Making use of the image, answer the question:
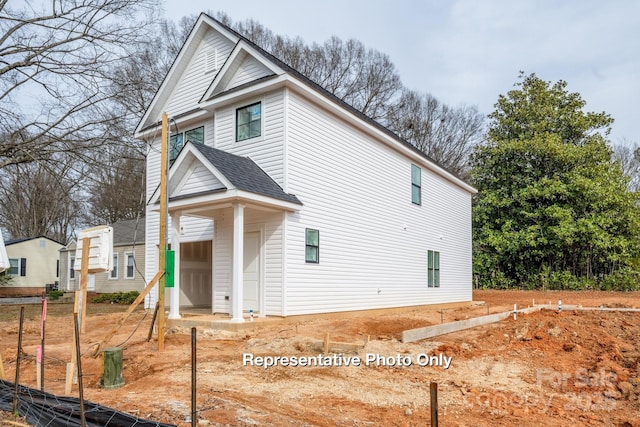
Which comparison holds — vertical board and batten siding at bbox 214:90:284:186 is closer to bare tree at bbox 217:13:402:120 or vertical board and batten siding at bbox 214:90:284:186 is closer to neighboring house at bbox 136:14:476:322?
neighboring house at bbox 136:14:476:322

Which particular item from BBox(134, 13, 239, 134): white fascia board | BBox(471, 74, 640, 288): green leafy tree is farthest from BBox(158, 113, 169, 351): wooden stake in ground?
BBox(471, 74, 640, 288): green leafy tree

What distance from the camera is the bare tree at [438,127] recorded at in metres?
37.6

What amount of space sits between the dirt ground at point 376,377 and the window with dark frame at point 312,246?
5.33ft

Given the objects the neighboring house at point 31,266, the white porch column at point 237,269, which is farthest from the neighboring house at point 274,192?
the neighboring house at point 31,266

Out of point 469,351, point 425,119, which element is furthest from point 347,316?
point 425,119

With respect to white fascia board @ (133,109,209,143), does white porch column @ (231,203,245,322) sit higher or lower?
lower

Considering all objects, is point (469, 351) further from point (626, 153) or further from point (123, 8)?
point (626, 153)

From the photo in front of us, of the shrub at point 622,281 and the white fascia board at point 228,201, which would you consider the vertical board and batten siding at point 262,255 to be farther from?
the shrub at point 622,281

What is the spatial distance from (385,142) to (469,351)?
9034 millimetres

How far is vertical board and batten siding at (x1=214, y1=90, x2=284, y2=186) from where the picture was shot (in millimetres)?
12797

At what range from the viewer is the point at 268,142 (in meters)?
13.1

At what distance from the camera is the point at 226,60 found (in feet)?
47.8

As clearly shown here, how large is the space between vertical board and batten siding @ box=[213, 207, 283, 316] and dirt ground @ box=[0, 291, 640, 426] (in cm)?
87

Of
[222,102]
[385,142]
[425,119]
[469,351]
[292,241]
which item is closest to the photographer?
[469,351]
